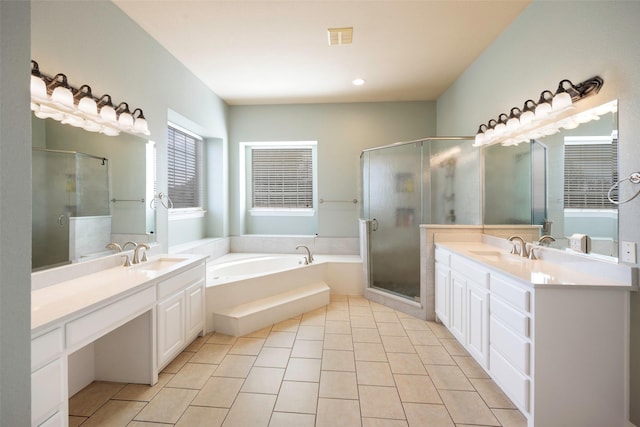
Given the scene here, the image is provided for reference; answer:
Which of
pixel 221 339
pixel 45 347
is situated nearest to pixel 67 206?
pixel 45 347

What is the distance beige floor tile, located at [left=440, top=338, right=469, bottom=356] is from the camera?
102 inches

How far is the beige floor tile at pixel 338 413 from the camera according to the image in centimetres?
175

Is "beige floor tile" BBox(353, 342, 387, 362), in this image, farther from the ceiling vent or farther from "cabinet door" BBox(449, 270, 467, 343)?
the ceiling vent

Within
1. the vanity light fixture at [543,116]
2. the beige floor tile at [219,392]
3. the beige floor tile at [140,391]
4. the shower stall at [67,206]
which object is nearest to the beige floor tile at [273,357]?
the beige floor tile at [219,392]

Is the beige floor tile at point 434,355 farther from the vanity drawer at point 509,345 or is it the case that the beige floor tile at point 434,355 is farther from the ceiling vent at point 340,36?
the ceiling vent at point 340,36

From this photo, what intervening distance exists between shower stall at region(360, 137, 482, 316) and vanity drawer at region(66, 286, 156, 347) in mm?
2643

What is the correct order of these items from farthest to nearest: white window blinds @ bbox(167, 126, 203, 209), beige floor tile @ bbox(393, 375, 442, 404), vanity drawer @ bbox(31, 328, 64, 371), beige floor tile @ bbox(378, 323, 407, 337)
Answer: white window blinds @ bbox(167, 126, 203, 209) < beige floor tile @ bbox(378, 323, 407, 337) < beige floor tile @ bbox(393, 375, 442, 404) < vanity drawer @ bbox(31, 328, 64, 371)

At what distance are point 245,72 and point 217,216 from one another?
207 centimetres

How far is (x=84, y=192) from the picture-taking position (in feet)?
6.89

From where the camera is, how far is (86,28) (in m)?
2.13

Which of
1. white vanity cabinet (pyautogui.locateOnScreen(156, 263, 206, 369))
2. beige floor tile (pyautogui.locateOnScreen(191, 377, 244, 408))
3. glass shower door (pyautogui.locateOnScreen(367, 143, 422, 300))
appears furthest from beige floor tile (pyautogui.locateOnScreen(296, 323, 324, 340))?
glass shower door (pyautogui.locateOnScreen(367, 143, 422, 300))

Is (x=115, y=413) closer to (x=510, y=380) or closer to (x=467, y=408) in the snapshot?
(x=467, y=408)

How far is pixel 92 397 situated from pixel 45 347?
0.96m

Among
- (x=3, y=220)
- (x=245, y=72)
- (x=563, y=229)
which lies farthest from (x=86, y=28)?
(x=563, y=229)
